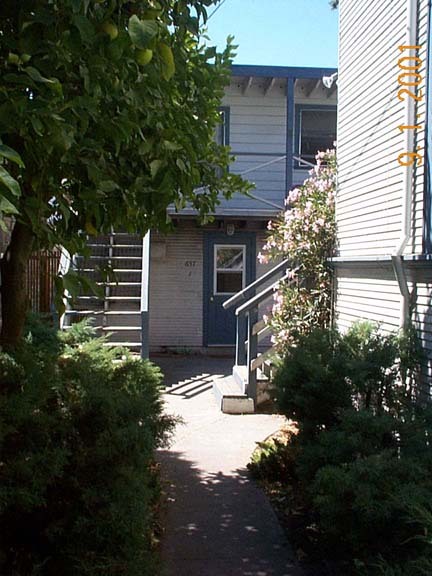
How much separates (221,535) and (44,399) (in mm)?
1952

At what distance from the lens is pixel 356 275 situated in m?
6.88

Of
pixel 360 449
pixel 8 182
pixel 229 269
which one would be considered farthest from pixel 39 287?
pixel 8 182

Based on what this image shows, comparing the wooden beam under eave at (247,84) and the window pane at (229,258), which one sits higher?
the wooden beam under eave at (247,84)

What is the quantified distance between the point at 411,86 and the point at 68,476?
4208 mm

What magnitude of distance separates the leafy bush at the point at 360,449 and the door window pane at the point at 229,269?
8.25 m

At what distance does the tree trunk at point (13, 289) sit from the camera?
4113 millimetres

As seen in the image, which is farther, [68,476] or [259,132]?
[259,132]

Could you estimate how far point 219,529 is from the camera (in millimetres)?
4684

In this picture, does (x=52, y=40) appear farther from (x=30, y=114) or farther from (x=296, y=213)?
(x=296, y=213)

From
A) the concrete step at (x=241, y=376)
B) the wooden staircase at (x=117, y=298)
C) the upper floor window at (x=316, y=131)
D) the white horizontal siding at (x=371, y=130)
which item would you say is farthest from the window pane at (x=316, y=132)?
the concrete step at (x=241, y=376)

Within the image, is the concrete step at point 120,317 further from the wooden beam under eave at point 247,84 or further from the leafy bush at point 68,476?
the wooden beam under eave at point 247,84

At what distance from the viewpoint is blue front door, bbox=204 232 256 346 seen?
1391 cm

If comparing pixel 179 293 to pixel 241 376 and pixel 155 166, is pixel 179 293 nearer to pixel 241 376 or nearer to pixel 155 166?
pixel 241 376

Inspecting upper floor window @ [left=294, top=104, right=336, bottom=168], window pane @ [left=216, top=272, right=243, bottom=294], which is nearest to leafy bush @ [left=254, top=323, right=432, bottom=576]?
window pane @ [left=216, top=272, right=243, bottom=294]
